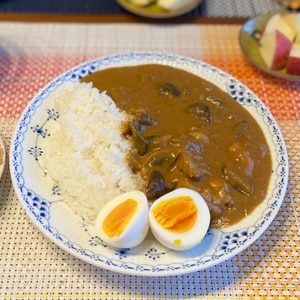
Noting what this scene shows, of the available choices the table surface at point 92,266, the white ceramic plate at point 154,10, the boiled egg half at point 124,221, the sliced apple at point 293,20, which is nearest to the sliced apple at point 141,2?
the white ceramic plate at point 154,10

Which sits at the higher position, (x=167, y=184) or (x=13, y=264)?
(x=167, y=184)

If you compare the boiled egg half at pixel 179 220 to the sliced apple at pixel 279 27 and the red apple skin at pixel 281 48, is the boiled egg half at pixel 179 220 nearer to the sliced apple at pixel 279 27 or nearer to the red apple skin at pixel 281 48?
the red apple skin at pixel 281 48

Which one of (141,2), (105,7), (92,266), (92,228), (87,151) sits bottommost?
(92,266)

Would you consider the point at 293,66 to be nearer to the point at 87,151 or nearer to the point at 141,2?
the point at 141,2

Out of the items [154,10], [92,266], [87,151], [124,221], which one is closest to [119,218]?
[124,221]

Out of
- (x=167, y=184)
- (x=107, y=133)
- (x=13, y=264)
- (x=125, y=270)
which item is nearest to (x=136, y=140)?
(x=107, y=133)

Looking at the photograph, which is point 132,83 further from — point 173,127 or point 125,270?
point 125,270

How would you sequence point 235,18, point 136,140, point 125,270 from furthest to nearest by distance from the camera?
point 235,18
point 136,140
point 125,270
